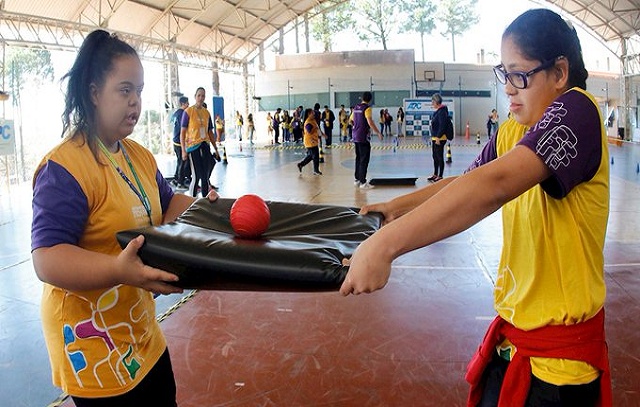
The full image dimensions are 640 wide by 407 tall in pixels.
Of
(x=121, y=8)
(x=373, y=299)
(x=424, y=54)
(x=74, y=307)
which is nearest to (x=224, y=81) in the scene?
(x=121, y=8)

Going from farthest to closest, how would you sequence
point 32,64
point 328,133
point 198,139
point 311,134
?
point 328,133, point 32,64, point 311,134, point 198,139

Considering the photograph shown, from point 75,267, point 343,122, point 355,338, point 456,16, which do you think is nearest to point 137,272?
point 75,267

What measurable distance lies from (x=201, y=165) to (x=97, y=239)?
7652 mm

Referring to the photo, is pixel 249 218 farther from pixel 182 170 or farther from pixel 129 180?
pixel 182 170

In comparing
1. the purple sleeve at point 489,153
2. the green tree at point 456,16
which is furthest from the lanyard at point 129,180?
the green tree at point 456,16

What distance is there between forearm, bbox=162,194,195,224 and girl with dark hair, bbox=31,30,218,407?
0.23 metres

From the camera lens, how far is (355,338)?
3.55 m

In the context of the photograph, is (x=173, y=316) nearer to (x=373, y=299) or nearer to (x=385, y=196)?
(x=373, y=299)

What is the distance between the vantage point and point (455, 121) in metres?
30.9

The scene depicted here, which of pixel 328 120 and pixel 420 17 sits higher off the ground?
pixel 420 17

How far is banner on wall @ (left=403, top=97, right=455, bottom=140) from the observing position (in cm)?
2789

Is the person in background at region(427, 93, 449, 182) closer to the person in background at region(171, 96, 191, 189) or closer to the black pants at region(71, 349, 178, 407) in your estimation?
the person in background at region(171, 96, 191, 189)

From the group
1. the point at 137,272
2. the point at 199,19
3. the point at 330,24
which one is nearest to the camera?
the point at 137,272

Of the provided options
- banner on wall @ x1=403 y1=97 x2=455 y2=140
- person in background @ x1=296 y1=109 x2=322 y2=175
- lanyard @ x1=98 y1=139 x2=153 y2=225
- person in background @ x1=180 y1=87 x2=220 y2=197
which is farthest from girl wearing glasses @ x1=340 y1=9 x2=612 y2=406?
banner on wall @ x1=403 y1=97 x2=455 y2=140
